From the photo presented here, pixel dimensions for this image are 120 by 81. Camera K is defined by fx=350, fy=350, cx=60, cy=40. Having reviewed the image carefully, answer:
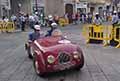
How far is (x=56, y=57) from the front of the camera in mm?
9898

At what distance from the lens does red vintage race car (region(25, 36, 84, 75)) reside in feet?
32.5

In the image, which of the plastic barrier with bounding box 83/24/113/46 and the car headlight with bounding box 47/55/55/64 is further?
the plastic barrier with bounding box 83/24/113/46

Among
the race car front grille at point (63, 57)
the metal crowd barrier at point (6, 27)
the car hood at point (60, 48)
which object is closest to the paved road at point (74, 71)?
the race car front grille at point (63, 57)

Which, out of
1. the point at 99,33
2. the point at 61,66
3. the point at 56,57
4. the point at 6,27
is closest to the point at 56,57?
the point at 56,57

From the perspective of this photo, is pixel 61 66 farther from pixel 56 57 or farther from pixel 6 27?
pixel 6 27

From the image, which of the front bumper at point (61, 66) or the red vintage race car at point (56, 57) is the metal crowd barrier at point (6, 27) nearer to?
the red vintage race car at point (56, 57)

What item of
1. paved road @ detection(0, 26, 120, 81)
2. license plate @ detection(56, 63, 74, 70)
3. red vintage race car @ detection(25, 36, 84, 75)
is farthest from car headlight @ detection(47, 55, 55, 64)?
paved road @ detection(0, 26, 120, 81)

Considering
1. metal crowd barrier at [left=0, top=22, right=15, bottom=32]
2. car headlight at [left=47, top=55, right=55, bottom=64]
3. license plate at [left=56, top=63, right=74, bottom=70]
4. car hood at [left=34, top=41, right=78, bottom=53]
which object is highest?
car hood at [left=34, top=41, right=78, bottom=53]

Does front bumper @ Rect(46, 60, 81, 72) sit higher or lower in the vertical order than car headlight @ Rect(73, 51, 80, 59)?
lower

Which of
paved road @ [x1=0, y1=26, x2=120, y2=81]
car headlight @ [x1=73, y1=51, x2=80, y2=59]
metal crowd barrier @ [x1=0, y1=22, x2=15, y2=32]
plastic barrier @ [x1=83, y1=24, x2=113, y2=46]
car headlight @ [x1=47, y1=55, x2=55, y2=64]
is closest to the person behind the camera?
car headlight @ [x1=47, y1=55, x2=55, y2=64]

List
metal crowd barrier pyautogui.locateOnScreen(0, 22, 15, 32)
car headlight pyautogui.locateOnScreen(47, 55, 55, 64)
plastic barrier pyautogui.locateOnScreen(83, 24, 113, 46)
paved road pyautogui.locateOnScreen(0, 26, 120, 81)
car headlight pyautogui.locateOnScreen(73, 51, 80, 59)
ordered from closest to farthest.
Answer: car headlight pyautogui.locateOnScreen(47, 55, 55, 64)
paved road pyautogui.locateOnScreen(0, 26, 120, 81)
car headlight pyautogui.locateOnScreen(73, 51, 80, 59)
plastic barrier pyautogui.locateOnScreen(83, 24, 113, 46)
metal crowd barrier pyautogui.locateOnScreen(0, 22, 15, 32)

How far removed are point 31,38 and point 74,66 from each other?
12.1ft

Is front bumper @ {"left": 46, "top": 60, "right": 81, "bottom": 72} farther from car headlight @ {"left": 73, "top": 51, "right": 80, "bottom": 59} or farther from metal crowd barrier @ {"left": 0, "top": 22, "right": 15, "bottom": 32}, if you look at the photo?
metal crowd barrier @ {"left": 0, "top": 22, "right": 15, "bottom": 32}

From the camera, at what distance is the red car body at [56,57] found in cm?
990
